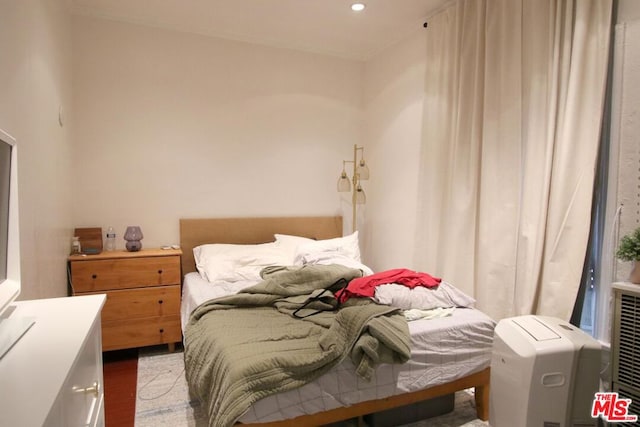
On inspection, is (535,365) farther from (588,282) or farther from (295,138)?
(295,138)

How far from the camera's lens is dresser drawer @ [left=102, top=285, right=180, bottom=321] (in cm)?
282

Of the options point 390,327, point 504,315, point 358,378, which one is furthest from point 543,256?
point 358,378

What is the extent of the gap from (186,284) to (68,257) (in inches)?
33.7

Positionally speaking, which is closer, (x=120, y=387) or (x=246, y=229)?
(x=120, y=387)

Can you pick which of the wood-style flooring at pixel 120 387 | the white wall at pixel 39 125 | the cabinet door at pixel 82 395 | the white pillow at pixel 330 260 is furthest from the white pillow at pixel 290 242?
the cabinet door at pixel 82 395

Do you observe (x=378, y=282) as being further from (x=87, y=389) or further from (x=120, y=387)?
(x=120, y=387)

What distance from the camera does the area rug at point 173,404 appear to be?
82.4 inches

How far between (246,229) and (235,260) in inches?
21.2

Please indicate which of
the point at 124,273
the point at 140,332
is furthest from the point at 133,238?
the point at 140,332

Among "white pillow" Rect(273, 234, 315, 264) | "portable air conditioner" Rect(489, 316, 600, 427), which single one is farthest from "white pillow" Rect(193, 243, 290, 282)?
"portable air conditioner" Rect(489, 316, 600, 427)

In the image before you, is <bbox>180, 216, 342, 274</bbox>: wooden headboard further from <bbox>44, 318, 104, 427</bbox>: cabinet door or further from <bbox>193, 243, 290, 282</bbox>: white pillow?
<bbox>44, 318, 104, 427</bbox>: cabinet door

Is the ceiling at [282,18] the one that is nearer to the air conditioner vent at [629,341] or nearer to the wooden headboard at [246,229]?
the wooden headboard at [246,229]

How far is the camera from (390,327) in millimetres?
1780

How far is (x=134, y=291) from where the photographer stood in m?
2.88
